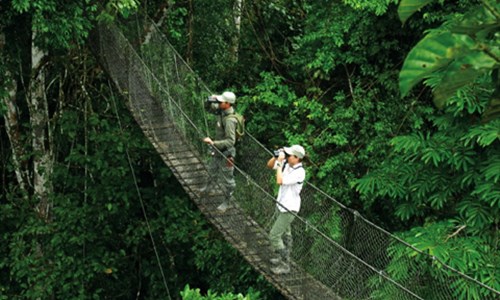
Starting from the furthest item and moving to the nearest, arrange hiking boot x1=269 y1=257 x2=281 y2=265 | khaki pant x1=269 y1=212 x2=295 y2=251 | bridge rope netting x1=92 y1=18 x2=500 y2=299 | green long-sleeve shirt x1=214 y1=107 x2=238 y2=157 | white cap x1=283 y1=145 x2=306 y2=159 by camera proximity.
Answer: green long-sleeve shirt x1=214 y1=107 x2=238 y2=157 → hiking boot x1=269 y1=257 x2=281 y2=265 → khaki pant x1=269 y1=212 x2=295 y2=251 → white cap x1=283 y1=145 x2=306 y2=159 → bridge rope netting x1=92 y1=18 x2=500 y2=299

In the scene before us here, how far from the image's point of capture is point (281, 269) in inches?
202

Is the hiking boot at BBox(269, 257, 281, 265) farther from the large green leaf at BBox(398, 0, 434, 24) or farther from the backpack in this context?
the large green leaf at BBox(398, 0, 434, 24)

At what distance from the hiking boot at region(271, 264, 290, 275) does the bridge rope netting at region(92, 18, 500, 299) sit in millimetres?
22

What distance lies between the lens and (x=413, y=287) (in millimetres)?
4770

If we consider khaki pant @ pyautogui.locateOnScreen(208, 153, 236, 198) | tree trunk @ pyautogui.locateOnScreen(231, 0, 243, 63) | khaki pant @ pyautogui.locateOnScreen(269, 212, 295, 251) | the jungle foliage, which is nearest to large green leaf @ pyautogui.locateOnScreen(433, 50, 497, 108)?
the jungle foliage

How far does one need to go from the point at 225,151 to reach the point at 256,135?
2466 millimetres

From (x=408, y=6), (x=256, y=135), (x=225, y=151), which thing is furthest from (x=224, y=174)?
(x=408, y=6)

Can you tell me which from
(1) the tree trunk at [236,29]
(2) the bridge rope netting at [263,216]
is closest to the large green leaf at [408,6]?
(2) the bridge rope netting at [263,216]

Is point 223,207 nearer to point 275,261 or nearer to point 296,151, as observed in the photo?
point 275,261

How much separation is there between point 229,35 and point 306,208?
3.86 m

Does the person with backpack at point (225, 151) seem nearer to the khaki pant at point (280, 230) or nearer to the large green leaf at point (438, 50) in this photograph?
the khaki pant at point (280, 230)

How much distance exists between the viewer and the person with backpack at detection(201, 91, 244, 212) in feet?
18.0

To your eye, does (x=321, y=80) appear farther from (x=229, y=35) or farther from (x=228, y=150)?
(x=228, y=150)

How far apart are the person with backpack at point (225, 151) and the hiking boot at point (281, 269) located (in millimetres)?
641
